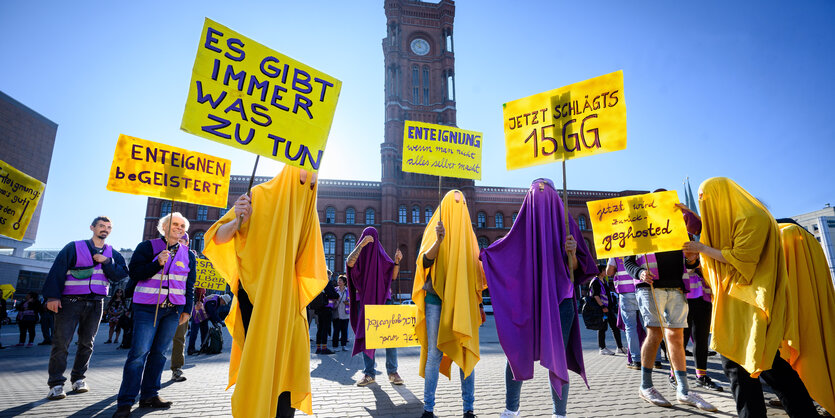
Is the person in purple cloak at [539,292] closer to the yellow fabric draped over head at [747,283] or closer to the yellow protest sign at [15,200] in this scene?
the yellow fabric draped over head at [747,283]

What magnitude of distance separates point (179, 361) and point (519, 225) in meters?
5.45

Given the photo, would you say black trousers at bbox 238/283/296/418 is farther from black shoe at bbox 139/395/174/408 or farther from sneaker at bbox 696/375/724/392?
sneaker at bbox 696/375/724/392

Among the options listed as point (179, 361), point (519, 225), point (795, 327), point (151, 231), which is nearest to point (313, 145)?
point (519, 225)

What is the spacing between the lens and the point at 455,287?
12.4ft

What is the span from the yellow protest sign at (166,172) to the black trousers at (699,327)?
654 centimetres

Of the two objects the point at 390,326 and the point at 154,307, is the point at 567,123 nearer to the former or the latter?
the point at 390,326

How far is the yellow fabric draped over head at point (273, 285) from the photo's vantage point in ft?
7.98

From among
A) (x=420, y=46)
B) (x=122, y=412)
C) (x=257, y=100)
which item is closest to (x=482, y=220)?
(x=420, y=46)

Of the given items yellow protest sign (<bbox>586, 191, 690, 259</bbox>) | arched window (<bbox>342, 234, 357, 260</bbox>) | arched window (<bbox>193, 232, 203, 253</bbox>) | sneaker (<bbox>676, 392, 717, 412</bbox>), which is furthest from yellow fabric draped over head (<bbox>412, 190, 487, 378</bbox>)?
arched window (<bbox>193, 232, 203, 253</bbox>)

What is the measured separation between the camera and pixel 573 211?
45.9 metres

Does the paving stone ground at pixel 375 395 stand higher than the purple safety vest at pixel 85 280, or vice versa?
the purple safety vest at pixel 85 280

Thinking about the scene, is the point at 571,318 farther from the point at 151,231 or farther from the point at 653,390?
the point at 151,231

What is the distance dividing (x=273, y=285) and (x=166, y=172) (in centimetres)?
396

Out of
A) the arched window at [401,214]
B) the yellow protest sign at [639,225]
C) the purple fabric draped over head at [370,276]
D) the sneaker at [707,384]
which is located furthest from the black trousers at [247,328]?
the arched window at [401,214]
